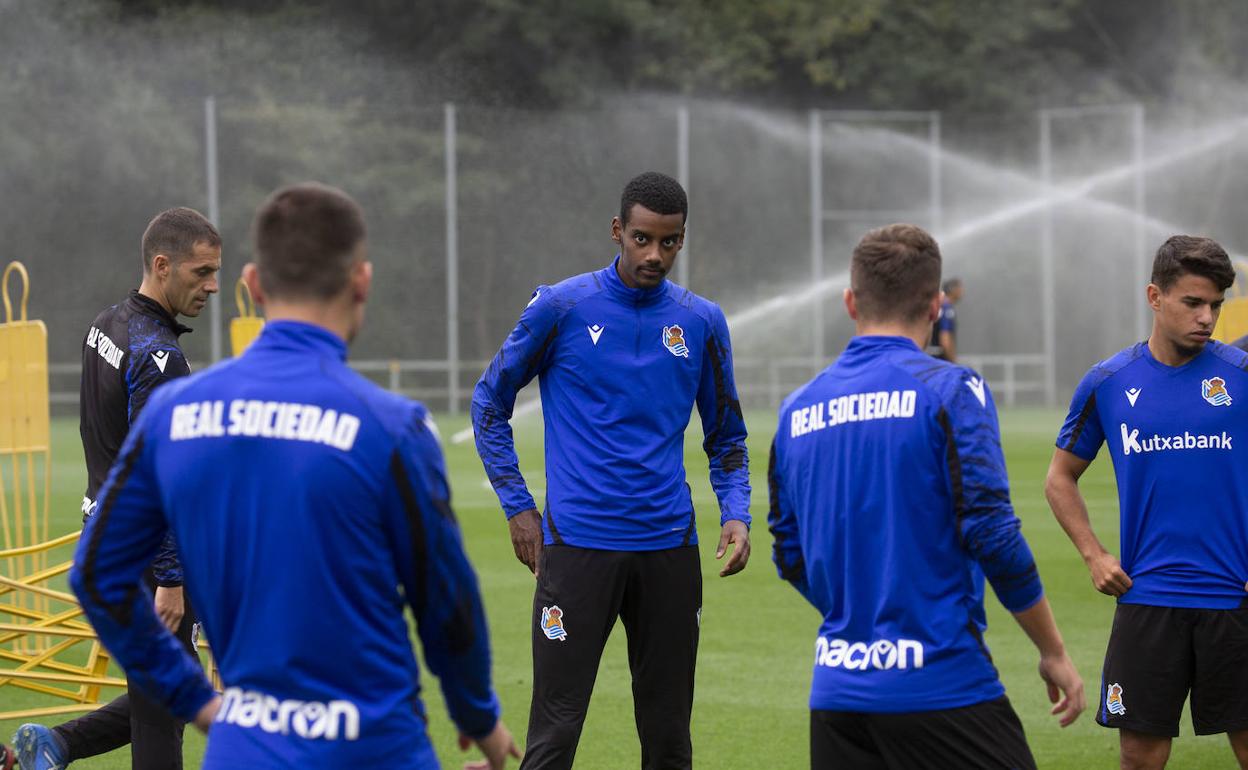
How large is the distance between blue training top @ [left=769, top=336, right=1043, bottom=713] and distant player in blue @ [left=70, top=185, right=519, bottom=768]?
1.02 m

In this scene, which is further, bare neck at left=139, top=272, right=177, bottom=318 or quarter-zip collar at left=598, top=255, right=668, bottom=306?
quarter-zip collar at left=598, top=255, right=668, bottom=306

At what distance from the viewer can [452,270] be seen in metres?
35.0

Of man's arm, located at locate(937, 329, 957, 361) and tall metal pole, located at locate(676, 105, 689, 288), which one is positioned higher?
tall metal pole, located at locate(676, 105, 689, 288)

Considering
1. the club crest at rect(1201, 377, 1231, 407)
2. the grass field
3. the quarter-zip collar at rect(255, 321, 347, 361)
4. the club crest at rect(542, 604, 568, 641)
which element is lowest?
the grass field

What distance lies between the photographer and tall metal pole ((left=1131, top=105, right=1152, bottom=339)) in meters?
37.2

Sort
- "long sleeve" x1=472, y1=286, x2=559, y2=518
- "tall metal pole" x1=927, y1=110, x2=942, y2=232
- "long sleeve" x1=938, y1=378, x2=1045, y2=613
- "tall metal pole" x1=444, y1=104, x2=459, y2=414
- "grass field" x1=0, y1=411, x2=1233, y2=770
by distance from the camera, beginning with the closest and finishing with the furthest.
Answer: "long sleeve" x1=938, y1=378, x2=1045, y2=613, "long sleeve" x1=472, y1=286, x2=559, y2=518, "grass field" x1=0, y1=411, x2=1233, y2=770, "tall metal pole" x1=444, y1=104, x2=459, y2=414, "tall metal pole" x1=927, y1=110, x2=942, y2=232

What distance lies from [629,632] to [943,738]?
6.59 ft

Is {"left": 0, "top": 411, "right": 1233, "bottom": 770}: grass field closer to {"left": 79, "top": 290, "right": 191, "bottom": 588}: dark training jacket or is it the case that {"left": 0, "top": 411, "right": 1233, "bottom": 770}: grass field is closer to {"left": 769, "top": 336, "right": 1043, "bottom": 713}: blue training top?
{"left": 769, "top": 336, "right": 1043, "bottom": 713}: blue training top

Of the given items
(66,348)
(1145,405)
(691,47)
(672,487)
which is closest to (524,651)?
(672,487)

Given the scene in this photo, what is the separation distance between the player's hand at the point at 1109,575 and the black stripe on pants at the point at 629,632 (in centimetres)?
132

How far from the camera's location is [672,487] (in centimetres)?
551

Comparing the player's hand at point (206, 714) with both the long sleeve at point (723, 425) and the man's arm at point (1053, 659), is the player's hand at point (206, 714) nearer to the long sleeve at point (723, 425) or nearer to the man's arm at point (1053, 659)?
the man's arm at point (1053, 659)

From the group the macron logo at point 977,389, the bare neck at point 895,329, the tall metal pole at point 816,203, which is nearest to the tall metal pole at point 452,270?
the tall metal pole at point 816,203

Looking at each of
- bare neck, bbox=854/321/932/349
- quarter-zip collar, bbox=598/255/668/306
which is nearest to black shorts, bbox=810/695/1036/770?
bare neck, bbox=854/321/932/349
